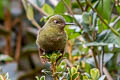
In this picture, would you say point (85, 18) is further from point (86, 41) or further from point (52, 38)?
point (52, 38)

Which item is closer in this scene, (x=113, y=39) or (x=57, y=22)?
(x=57, y=22)

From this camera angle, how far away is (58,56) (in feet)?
2.31

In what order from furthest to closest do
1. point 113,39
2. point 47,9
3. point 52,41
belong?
point 47,9 → point 113,39 → point 52,41

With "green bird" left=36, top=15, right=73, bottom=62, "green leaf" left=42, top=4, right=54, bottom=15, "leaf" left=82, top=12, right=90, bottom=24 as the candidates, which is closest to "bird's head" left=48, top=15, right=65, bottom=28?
"green bird" left=36, top=15, right=73, bottom=62

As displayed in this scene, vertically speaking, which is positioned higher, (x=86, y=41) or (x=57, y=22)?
(x=57, y=22)

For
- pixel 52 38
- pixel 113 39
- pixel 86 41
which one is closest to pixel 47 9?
pixel 86 41

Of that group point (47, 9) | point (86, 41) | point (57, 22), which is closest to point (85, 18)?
point (86, 41)

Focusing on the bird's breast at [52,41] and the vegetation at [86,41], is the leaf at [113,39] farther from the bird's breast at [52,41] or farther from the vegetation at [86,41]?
the bird's breast at [52,41]

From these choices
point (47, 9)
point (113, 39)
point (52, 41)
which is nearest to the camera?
point (52, 41)

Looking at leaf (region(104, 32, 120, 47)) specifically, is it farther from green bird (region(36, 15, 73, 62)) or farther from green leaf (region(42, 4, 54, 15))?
green leaf (region(42, 4, 54, 15))

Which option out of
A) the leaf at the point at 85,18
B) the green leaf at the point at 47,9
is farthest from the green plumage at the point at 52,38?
the green leaf at the point at 47,9

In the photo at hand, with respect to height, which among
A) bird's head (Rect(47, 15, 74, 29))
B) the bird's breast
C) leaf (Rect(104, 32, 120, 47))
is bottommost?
leaf (Rect(104, 32, 120, 47))

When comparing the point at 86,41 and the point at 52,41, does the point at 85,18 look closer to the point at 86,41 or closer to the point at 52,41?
the point at 86,41

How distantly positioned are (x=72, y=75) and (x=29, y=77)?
178cm
